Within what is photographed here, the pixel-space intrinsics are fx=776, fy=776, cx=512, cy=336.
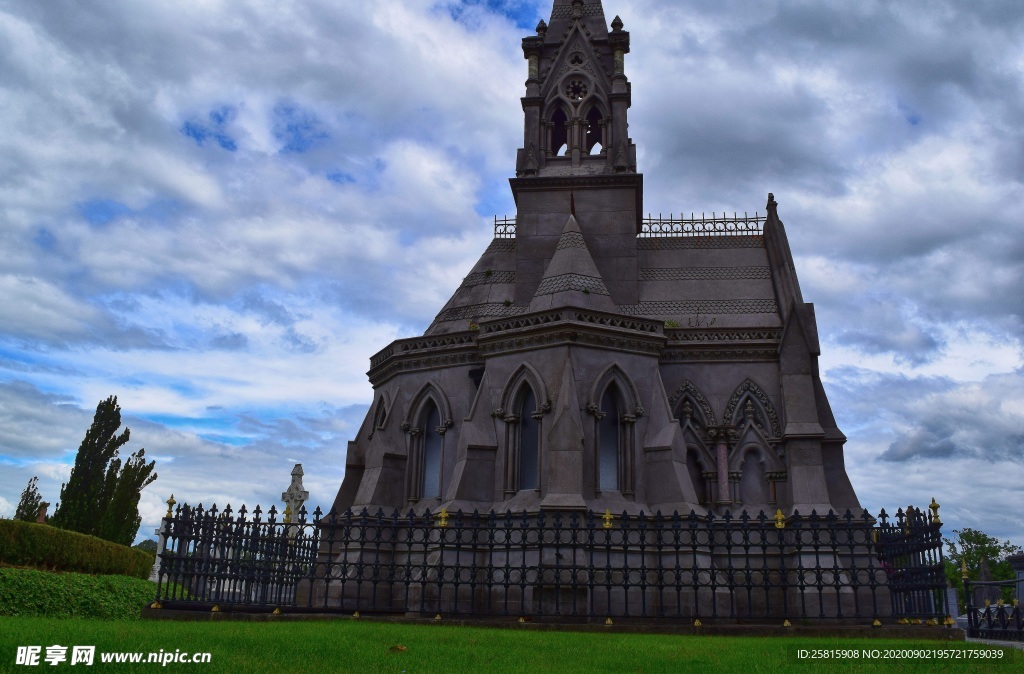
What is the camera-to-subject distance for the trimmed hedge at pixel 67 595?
46.7ft

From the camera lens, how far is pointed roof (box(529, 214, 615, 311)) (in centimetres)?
2400

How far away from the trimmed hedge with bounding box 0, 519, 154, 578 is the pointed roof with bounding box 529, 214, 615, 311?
Answer: 13.3 m

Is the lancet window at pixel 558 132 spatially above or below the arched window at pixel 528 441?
above

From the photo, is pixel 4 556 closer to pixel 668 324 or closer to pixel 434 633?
pixel 434 633

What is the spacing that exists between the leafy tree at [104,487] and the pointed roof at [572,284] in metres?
17.1

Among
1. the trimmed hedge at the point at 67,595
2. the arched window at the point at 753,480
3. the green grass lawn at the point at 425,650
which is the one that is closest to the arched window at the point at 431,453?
the trimmed hedge at the point at 67,595

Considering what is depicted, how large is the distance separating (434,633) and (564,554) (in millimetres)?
7898

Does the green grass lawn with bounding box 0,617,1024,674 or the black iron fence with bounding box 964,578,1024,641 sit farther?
the black iron fence with bounding box 964,578,1024,641

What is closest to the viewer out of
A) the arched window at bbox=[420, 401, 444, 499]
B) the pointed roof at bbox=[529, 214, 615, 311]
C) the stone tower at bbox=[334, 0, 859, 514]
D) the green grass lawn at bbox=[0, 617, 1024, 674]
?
the green grass lawn at bbox=[0, 617, 1024, 674]

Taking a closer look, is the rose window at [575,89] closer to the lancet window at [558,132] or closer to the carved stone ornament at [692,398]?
the lancet window at [558,132]

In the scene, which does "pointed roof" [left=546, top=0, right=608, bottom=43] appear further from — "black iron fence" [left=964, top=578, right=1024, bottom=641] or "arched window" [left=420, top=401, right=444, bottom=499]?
"black iron fence" [left=964, top=578, right=1024, bottom=641]

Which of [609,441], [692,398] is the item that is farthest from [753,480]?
[609,441]

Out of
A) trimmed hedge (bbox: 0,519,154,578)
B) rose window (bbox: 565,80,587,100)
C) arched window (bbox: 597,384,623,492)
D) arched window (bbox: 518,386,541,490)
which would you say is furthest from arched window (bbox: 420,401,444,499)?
rose window (bbox: 565,80,587,100)

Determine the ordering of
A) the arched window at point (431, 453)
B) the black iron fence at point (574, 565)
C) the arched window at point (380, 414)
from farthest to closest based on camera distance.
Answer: the arched window at point (380, 414), the arched window at point (431, 453), the black iron fence at point (574, 565)
